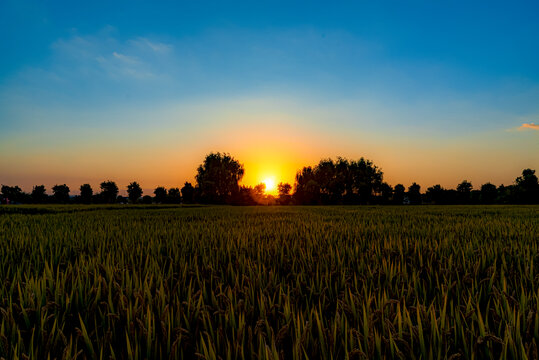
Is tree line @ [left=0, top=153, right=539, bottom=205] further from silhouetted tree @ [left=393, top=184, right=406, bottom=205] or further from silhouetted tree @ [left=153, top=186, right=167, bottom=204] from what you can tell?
silhouetted tree @ [left=153, top=186, right=167, bottom=204]

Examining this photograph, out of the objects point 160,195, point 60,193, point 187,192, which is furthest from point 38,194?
Result: point 187,192

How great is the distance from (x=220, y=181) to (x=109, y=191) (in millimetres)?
54891

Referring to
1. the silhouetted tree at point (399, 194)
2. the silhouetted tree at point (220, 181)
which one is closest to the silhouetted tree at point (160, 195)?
the silhouetted tree at point (220, 181)

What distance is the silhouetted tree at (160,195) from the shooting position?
4031 inches

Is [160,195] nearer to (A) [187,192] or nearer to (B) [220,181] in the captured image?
(A) [187,192]

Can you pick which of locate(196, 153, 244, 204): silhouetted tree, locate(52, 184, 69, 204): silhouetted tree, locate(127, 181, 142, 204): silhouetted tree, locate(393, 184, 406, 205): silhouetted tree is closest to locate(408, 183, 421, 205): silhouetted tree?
locate(393, 184, 406, 205): silhouetted tree

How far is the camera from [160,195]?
105m

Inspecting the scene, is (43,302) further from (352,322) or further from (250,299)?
(352,322)

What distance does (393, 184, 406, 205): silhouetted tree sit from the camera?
83.0m

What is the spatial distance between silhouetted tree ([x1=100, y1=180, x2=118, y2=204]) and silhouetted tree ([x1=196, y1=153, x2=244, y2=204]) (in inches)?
1789

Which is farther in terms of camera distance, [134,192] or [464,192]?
[134,192]

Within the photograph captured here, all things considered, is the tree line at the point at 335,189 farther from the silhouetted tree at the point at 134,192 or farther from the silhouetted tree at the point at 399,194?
the silhouetted tree at the point at 134,192

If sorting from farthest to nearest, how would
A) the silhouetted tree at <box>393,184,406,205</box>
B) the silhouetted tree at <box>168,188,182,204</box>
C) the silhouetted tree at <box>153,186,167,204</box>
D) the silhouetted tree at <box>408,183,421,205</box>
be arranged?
the silhouetted tree at <box>153,186,167,204</box>, the silhouetted tree at <box>168,188,182,204</box>, the silhouetted tree at <box>408,183,421,205</box>, the silhouetted tree at <box>393,184,406,205</box>

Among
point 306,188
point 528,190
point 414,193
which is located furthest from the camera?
point 414,193
